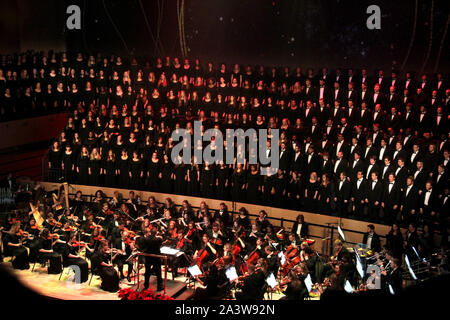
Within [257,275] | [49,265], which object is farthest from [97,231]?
[257,275]

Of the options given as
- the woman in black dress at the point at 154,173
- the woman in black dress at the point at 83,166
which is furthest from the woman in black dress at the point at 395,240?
the woman in black dress at the point at 83,166

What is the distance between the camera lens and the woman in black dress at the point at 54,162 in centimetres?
1359

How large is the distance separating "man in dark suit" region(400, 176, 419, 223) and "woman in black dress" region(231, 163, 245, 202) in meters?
3.33

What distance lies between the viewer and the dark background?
14.4 meters

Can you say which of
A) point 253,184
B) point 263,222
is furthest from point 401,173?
point 253,184

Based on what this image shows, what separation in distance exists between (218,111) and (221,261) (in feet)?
17.4

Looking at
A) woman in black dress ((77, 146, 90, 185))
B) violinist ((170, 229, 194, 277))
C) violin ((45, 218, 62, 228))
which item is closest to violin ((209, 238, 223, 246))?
violinist ((170, 229, 194, 277))

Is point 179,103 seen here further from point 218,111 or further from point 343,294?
point 343,294

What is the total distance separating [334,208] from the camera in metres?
11.1

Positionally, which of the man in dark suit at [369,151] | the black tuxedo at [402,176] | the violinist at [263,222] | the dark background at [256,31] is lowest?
the violinist at [263,222]

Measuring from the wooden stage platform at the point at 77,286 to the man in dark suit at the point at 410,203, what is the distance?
4143 millimetres

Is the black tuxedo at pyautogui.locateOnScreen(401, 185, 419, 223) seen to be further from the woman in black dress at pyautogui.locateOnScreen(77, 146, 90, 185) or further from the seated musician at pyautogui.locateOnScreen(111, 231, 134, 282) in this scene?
the woman in black dress at pyautogui.locateOnScreen(77, 146, 90, 185)

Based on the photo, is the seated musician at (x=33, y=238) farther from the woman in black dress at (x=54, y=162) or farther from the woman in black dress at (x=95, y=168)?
the woman in black dress at (x=54, y=162)

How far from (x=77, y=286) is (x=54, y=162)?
15.4 ft
